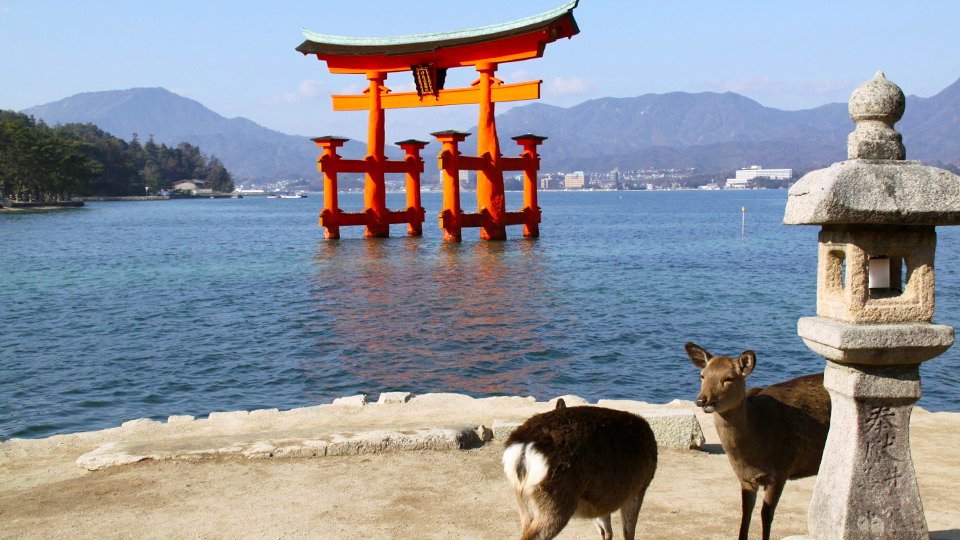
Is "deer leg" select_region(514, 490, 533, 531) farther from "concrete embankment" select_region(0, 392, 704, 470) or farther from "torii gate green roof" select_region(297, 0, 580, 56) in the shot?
"torii gate green roof" select_region(297, 0, 580, 56)

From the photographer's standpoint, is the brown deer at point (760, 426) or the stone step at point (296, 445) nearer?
the brown deer at point (760, 426)

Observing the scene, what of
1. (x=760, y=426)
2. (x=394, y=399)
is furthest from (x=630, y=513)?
(x=394, y=399)

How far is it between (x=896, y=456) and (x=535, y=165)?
33.7 metres

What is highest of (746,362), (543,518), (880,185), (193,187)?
(193,187)

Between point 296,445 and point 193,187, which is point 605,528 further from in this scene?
point 193,187

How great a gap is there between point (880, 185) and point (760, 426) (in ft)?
5.31

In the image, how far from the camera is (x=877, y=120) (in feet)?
13.8

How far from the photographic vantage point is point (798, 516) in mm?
5520

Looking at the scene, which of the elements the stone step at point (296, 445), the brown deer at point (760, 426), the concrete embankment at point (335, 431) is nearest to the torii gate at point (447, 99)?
the concrete embankment at point (335, 431)

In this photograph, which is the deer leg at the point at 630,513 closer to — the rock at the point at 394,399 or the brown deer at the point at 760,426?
the brown deer at the point at 760,426

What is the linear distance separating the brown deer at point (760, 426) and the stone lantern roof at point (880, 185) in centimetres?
98

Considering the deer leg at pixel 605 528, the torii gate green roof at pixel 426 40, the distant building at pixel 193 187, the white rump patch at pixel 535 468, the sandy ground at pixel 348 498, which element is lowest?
the sandy ground at pixel 348 498

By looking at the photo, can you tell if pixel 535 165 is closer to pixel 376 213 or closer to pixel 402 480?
pixel 376 213

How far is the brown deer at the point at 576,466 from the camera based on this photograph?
4.08m
